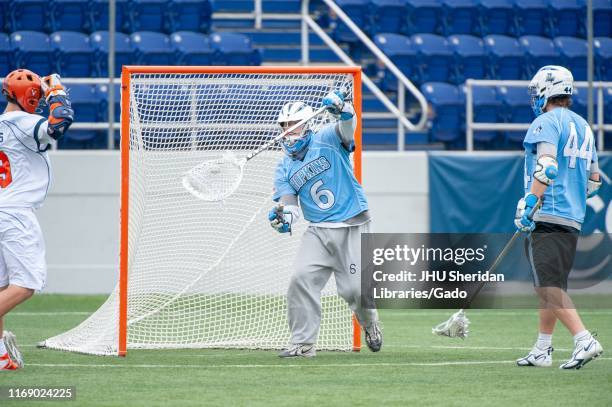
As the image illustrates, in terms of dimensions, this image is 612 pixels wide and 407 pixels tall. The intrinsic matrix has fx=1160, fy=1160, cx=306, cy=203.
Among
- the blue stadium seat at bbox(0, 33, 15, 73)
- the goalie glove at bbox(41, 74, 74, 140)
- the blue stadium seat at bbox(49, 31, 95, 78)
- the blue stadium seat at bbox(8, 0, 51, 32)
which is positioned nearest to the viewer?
the goalie glove at bbox(41, 74, 74, 140)

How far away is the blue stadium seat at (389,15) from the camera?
50.1 feet

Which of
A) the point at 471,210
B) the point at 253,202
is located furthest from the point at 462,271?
the point at 471,210

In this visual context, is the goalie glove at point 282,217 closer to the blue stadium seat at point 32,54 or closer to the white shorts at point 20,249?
the white shorts at point 20,249

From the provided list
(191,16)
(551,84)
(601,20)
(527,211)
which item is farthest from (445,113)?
(527,211)

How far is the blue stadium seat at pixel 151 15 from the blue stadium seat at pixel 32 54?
1.35 m

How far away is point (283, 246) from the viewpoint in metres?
9.05

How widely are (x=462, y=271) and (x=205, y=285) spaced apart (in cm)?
232

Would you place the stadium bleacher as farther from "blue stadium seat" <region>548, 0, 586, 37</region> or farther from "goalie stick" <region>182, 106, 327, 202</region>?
"goalie stick" <region>182, 106, 327, 202</region>

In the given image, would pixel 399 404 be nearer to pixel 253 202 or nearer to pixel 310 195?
pixel 310 195

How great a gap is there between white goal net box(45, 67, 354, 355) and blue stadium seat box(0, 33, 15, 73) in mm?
4948

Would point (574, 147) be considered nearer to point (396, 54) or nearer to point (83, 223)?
point (83, 223)

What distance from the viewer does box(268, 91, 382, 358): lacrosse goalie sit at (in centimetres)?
718

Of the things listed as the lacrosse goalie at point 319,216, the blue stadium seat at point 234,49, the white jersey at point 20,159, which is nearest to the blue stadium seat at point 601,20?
the blue stadium seat at point 234,49

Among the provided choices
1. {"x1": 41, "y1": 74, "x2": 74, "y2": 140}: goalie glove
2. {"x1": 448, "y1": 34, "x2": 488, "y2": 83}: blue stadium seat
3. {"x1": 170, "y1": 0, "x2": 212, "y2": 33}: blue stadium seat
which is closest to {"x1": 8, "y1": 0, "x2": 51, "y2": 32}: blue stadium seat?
{"x1": 170, "y1": 0, "x2": 212, "y2": 33}: blue stadium seat
